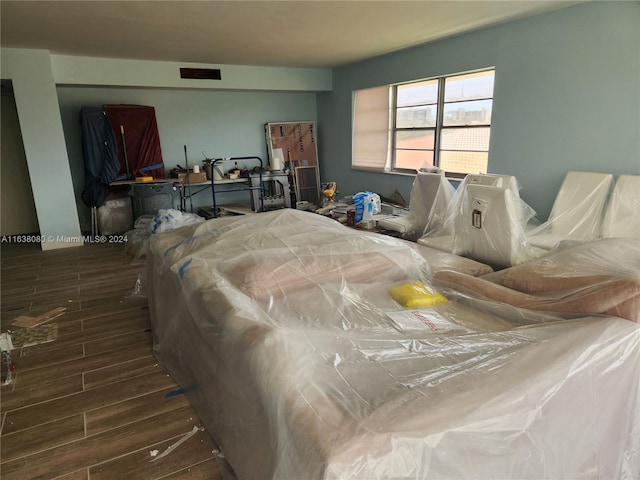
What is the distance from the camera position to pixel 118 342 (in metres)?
2.72

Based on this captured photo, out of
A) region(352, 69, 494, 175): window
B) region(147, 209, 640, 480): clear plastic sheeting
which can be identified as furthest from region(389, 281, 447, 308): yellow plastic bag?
region(352, 69, 494, 175): window

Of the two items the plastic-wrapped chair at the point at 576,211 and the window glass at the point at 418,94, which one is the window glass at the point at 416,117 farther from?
the plastic-wrapped chair at the point at 576,211

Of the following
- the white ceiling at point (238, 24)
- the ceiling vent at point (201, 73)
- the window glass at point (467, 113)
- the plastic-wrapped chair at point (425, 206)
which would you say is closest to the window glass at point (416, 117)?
the window glass at point (467, 113)

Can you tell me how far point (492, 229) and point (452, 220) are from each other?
0.69 metres

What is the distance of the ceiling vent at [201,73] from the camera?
573cm

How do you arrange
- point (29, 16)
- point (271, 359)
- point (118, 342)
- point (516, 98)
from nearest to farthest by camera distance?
point (271, 359) → point (118, 342) → point (29, 16) → point (516, 98)

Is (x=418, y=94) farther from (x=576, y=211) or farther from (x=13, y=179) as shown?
(x=13, y=179)

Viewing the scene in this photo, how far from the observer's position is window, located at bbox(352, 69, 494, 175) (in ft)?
15.0

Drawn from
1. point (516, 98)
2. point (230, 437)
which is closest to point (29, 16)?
point (230, 437)

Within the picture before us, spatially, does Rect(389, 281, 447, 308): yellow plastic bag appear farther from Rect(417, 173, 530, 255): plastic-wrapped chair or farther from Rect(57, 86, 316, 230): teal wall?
Rect(57, 86, 316, 230): teal wall

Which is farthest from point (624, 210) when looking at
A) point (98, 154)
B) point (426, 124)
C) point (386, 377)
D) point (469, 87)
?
point (98, 154)

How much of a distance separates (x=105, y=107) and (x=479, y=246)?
5.32m

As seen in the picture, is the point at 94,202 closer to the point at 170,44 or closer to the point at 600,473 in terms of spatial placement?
the point at 170,44

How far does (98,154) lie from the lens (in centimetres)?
551
